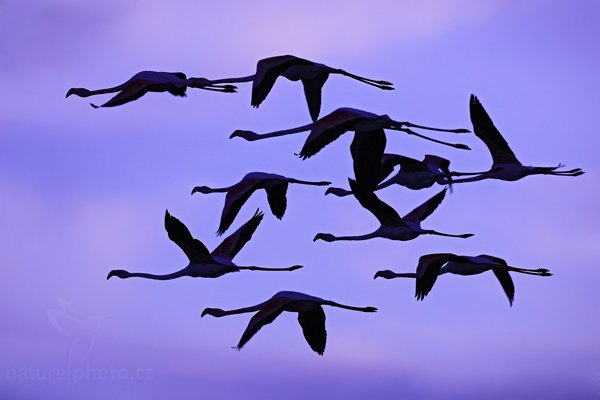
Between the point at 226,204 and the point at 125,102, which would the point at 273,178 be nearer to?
the point at 226,204

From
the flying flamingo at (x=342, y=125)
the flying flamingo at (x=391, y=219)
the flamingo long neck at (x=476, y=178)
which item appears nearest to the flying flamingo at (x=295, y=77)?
the flying flamingo at (x=342, y=125)

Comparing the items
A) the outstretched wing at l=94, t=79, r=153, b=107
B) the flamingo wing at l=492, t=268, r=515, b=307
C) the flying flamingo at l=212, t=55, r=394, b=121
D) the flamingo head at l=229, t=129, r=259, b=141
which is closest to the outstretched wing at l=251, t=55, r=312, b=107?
the flying flamingo at l=212, t=55, r=394, b=121

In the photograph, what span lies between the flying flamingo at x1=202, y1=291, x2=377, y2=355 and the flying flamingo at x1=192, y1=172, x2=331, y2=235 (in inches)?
72.5

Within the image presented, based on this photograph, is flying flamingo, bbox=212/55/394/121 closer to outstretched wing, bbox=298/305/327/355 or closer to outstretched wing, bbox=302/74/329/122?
outstretched wing, bbox=302/74/329/122

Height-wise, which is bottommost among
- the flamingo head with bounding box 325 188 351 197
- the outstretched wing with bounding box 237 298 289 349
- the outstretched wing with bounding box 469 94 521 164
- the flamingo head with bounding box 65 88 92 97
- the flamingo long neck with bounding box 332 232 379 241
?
the outstretched wing with bounding box 237 298 289 349

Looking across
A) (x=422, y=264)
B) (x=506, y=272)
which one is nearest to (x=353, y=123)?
(x=422, y=264)

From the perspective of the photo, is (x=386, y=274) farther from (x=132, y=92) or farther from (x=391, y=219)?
(x=132, y=92)

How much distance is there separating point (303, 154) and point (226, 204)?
12.9 feet

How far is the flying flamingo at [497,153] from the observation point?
104 feet

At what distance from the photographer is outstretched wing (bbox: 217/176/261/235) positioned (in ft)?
98.7

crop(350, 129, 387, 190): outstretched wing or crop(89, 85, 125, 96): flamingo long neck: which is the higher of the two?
crop(89, 85, 125, 96): flamingo long neck

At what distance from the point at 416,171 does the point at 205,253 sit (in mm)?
5011

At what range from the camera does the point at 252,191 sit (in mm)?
30922

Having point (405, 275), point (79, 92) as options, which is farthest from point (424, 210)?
point (79, 92)
